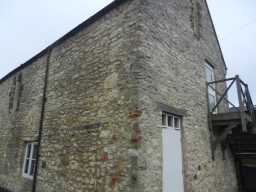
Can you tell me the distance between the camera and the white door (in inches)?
194

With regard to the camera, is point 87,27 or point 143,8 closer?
point 143,8

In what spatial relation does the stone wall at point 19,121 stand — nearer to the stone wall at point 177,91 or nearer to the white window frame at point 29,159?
the white window frame at point 29,159

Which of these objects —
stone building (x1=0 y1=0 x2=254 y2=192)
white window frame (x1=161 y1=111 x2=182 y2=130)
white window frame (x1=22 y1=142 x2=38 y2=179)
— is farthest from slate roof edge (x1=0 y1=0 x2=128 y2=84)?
white window frame (x1=22 y1=142 x2=38 y2=179)

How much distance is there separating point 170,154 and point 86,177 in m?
2.17

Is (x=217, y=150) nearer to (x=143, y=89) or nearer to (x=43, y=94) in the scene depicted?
(x=143, y=89)

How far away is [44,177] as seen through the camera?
21.5 ft

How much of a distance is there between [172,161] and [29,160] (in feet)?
18.3

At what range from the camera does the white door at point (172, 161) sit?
493 centimetres

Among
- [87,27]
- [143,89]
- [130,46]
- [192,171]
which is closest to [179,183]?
[192,171]

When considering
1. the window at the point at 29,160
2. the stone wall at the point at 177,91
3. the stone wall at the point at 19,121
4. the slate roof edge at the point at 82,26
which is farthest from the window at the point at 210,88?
the window at the point at 29,160

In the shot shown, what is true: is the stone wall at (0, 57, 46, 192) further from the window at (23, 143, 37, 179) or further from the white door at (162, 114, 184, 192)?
the white door at (162, 114, 184, 192)

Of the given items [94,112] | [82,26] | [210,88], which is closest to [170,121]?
[94,112]

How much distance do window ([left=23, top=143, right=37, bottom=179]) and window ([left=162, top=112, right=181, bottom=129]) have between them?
17.2 ft

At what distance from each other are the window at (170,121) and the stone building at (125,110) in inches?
1.1
